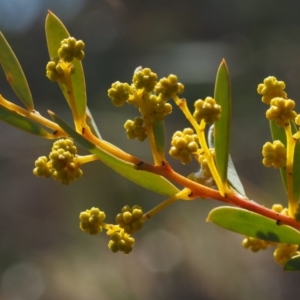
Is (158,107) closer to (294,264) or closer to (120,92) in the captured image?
(120,92)

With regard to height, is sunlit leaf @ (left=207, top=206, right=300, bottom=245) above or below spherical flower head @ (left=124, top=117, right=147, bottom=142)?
below

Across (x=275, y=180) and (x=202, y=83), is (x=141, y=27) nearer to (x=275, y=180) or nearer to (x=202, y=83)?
(x=202, y=83)

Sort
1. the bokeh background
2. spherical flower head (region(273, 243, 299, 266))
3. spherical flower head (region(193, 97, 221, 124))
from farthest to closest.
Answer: the bokeh background < spherical flower head (region(273, 243, 299, 266)) < spherical flower head (region(193, 97, 221, 124))

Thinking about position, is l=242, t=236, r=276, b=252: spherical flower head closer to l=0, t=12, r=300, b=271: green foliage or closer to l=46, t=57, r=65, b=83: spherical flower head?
l=0, t=12, r=300, b=271: green foliage

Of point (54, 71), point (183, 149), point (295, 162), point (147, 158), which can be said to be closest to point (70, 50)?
point (54, 71)

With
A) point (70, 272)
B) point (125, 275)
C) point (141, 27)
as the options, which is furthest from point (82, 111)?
point (141, 27)

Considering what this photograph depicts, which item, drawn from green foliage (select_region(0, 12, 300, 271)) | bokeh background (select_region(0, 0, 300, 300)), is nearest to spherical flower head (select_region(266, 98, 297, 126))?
green foliage (select_region(0, 12, 300, 271))

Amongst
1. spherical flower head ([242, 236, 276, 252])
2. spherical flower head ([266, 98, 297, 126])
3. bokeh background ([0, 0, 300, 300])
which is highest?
spherical flower head ([266, 98, 297, 126])

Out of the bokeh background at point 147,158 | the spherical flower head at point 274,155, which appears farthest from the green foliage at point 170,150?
the bokeh background at point 147,158

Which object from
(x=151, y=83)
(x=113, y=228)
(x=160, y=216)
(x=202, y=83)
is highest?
(x=151, y=83)
